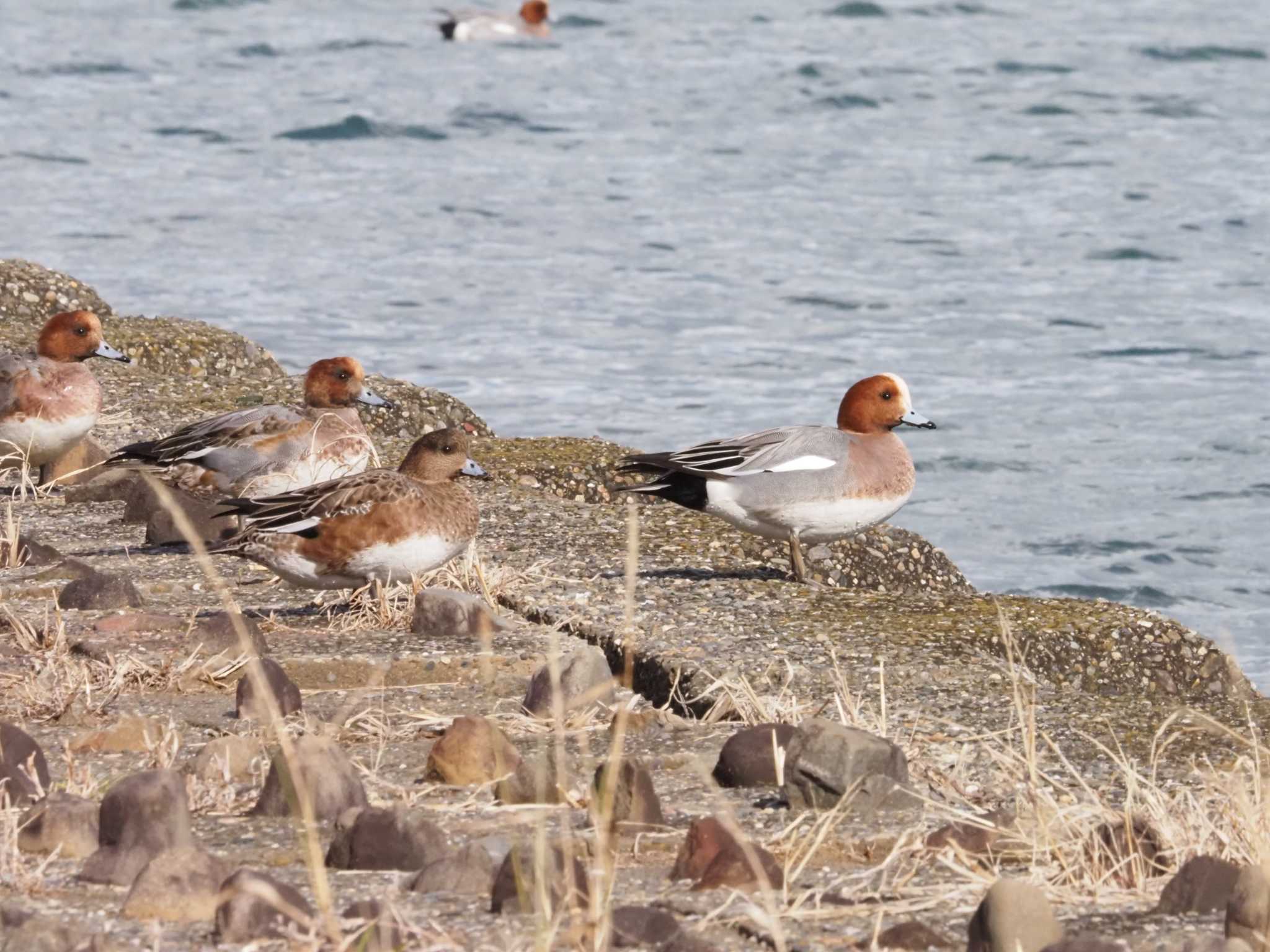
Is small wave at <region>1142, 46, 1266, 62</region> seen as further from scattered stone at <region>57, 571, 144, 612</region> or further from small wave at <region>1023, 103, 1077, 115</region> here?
scattered stone at <region>57, 571, 144, 612</region>

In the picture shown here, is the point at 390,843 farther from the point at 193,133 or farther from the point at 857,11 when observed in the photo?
the point at 857,11

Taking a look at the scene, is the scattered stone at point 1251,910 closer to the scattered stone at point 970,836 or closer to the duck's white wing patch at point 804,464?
the scattered stone at point 970,836

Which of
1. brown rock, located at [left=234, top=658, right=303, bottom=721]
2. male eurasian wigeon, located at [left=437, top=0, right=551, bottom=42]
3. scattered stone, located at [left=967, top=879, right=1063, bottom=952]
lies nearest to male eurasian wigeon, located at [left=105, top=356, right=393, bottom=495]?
brown rock, located at [left=234, top=658, right=303, bottom=721]

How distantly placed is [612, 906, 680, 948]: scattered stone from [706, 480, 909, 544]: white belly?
3.44 meters

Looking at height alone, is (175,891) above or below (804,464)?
above

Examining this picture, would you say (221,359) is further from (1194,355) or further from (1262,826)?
(1194,355)

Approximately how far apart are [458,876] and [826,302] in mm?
14843

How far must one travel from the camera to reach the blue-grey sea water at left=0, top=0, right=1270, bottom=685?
1400 cm

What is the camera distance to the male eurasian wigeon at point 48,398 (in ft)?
23.1

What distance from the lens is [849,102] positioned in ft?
84.4

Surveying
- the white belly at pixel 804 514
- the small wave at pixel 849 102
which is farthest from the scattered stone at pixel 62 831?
the small wave at pixel 849 102

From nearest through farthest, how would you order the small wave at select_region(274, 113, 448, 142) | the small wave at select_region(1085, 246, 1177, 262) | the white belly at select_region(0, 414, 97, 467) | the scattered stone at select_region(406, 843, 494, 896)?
the scattered stone at select_region(406, 843, 494, 896) < the white belly at select_region(0, 414, 97, 467) < the small wave at select_region(1085, 246, 1177, 262) < the small wave at select_region(274, 113, 448, 142)

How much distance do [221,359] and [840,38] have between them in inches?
834

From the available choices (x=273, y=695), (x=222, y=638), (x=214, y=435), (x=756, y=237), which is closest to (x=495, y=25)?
(x=756, y=237)
